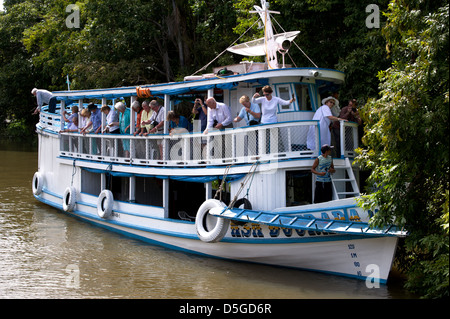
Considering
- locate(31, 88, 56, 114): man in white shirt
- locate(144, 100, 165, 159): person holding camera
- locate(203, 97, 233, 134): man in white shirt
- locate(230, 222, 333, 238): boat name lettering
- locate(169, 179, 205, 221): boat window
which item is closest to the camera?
locate(230, 222, 333, 238): boat name lettering

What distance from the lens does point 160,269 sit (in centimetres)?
1211

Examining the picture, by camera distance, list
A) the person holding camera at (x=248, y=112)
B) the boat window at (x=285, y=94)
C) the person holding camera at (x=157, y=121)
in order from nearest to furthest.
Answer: the person holding camera at (x=248, y=112), the boat window at (x=285, y=94), the person holding camera at (x=157, y=121)

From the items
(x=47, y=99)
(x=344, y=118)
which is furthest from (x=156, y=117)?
(x=47, y=99)

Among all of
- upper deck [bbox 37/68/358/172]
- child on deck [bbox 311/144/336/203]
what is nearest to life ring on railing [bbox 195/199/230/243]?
upper deck [bbox 37/68/358/172]

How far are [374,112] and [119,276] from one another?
5939mm

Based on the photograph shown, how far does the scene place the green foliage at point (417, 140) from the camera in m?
8.80

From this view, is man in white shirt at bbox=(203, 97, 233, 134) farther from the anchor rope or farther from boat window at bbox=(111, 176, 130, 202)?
boat window at bbox=(111, 176, 130, 202)

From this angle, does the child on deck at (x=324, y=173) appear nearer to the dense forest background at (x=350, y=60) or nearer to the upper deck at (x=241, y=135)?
the upper deck at (x=241, y=135)

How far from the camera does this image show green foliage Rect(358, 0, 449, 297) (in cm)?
880

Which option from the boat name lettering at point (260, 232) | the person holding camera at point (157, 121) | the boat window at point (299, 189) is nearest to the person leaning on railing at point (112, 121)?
the person holding camera at point (157, 121)

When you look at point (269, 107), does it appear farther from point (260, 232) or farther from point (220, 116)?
point (260, 232)

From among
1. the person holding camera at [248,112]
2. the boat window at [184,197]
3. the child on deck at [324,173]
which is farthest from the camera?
the boat window at [184,197]

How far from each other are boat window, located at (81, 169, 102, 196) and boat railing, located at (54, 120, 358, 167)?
1.10m

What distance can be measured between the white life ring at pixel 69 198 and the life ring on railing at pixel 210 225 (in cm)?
612
